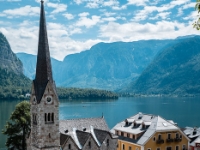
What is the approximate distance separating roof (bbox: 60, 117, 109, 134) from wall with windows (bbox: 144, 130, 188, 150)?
9292mm

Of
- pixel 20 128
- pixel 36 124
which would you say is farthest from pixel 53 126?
pixel 20 128

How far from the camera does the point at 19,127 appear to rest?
2544 inches

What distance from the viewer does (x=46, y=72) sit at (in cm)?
4719

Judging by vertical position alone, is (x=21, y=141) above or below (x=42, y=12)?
below

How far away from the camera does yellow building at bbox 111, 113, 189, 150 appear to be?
61.3 meters

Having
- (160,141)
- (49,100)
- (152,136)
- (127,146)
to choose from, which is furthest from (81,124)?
(160,141)

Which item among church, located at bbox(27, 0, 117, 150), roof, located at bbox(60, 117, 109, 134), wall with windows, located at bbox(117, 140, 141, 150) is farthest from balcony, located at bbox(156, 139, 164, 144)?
church, located at bbox(27, 0, 117, 150)

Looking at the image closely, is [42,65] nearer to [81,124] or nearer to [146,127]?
[81,124]

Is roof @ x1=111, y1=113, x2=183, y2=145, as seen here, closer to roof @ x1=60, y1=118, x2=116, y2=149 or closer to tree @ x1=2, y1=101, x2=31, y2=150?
roof @ x1=60, y1=118, x2=116, y2=149

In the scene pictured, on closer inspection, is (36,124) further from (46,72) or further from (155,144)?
(155,144)

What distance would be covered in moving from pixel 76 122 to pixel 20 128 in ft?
45.4

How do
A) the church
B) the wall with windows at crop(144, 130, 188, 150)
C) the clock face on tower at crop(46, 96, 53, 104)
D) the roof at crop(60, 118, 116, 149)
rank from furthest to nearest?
the wall with windows at crop(144, 130, 188, 150) < the roof at crop(60, 118, 116, 149) < the clock face on tower at crop(46, 96, 53, 104) < the church

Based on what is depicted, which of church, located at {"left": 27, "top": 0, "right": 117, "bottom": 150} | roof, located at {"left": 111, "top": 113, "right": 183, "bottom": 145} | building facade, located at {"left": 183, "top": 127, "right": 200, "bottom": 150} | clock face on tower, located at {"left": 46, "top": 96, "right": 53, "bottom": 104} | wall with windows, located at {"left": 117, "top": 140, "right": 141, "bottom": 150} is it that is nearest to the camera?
church, located at {"left": 27, "top": 0, "right": 117, "bottom": 150}

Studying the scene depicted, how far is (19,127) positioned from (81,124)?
14.3m
